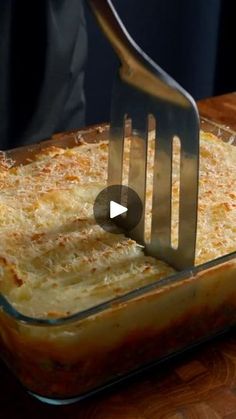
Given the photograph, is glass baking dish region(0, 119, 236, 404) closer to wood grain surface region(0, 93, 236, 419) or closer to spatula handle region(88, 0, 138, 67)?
wood grain surface region(0, 93, 236, 419)

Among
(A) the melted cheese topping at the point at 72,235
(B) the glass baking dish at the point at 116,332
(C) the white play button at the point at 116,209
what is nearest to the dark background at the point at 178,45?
(A) the melted cheese topping at the point at 72,235

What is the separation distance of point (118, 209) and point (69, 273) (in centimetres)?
16

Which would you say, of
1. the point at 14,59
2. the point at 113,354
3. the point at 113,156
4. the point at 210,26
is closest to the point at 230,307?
the point at 113,354

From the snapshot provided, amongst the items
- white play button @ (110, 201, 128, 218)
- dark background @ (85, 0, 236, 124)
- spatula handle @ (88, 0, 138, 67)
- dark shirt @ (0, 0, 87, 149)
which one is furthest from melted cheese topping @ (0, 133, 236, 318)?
dark background @ (85, 0, 236, 124)

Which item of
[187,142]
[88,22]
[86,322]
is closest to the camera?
[86,322]

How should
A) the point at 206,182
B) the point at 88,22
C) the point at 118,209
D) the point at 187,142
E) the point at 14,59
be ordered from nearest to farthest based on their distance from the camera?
the point at 187,142 → the point at 118,209 → the point at 206,182 → the point at 14,59 → the point at 88,22

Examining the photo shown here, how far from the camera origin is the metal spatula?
0.91m

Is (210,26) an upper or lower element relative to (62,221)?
lower

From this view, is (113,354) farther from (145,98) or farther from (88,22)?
(88,22)

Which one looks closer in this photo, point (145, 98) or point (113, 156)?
point (145, 98)

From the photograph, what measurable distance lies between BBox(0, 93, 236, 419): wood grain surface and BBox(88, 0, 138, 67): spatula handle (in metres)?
0.40

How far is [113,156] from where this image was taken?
1.06 meters

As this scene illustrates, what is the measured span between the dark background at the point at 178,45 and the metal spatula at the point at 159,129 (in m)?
1.69

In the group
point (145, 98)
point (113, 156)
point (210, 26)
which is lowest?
point (210, 26)
